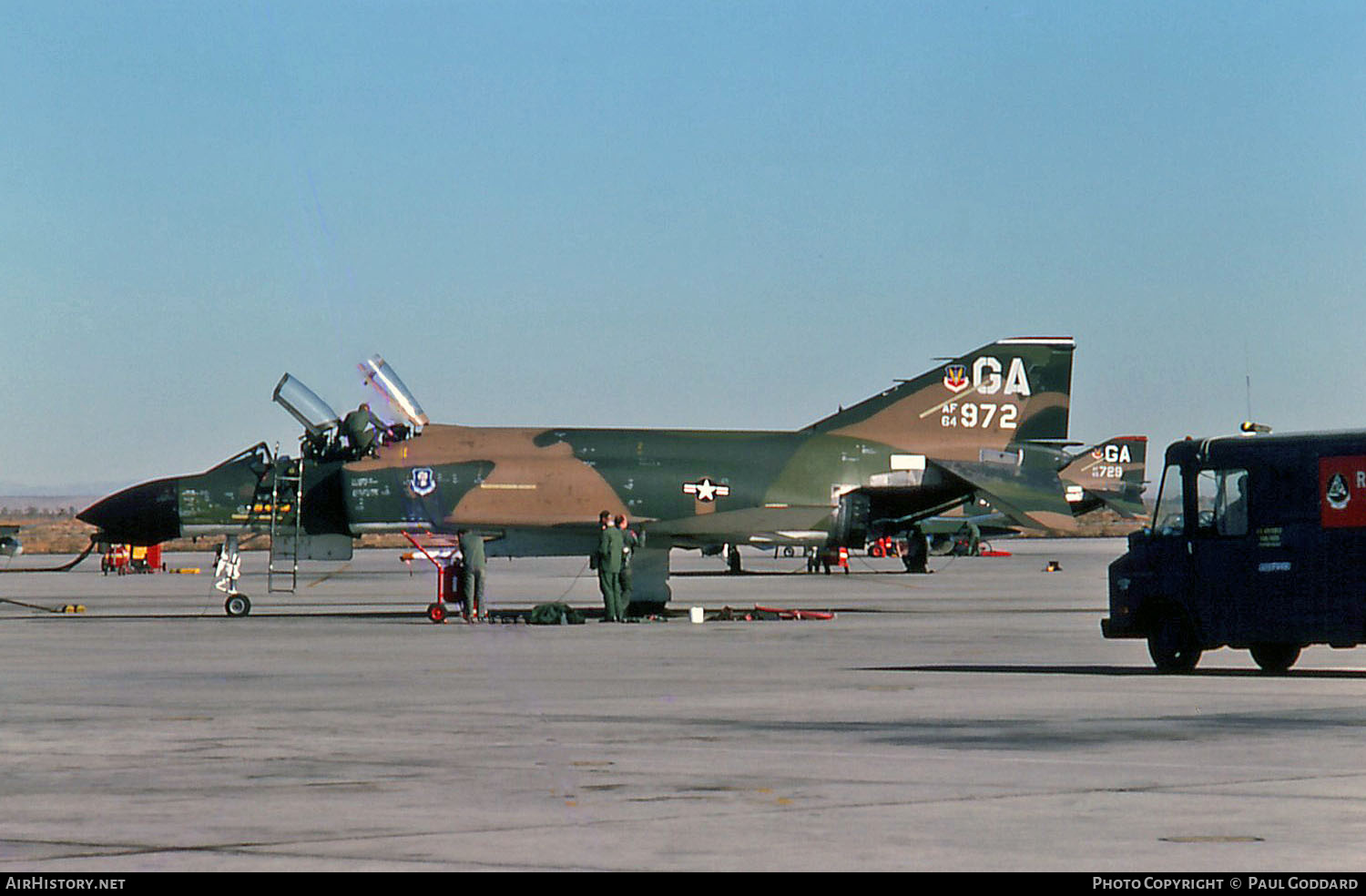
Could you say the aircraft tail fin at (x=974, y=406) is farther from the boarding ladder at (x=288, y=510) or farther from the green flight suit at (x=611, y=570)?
the boarding ladder at (x=288, y=510)

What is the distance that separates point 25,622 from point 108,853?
28.2m

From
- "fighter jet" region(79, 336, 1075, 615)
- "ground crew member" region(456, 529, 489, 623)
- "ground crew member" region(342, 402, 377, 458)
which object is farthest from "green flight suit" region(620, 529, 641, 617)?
"ground crew member" region(342, 402, 377, 458)

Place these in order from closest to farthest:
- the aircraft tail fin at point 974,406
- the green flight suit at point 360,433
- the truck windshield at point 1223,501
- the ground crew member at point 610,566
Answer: the truck windshield at point 1223,501, the ground crew member at point 610,566, the green flight suit at point 360,433, the aircraft tail fin at point 974,406

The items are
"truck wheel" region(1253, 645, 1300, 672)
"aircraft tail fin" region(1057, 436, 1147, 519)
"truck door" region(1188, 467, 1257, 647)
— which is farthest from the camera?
"aircraft tail fin" region(1057, 436, 1147, 519)

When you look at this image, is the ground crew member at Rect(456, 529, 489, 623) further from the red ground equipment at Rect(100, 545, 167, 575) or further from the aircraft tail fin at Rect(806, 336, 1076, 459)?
the red ground equipment at Rect(100, 545, 167, 575)

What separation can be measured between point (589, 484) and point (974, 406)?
8.00m

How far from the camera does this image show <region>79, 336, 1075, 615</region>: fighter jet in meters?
37.8

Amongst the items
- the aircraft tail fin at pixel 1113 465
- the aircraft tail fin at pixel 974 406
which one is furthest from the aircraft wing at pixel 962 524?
the aircraft tail fin at pixel 974 406

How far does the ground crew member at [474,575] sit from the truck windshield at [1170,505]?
16.2 m

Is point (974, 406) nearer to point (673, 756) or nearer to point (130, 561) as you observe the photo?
point (673, 756)

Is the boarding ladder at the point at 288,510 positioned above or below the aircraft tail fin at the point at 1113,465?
below

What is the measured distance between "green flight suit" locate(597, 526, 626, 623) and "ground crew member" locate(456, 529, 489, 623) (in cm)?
213

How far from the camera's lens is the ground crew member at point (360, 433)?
124ft

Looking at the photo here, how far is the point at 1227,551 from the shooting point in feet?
70.3
